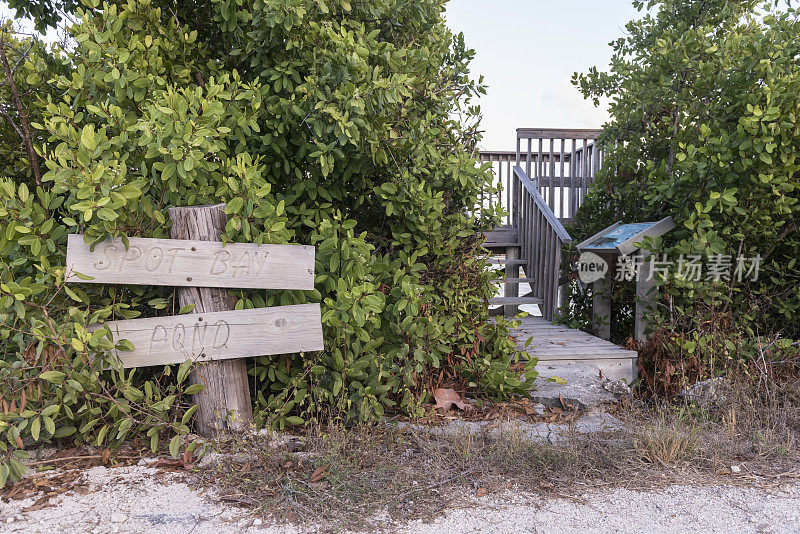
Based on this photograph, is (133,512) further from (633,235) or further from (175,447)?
(633,235)

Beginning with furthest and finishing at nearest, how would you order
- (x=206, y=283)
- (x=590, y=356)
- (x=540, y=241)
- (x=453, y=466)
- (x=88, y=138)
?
(x=540, y=241), (x=590, y=356), (x=206, y=283), (x=453, y=466), (x=88, y=138)

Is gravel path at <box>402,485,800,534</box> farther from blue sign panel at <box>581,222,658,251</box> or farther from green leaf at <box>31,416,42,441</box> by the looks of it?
blue sign panel at <box>581,222,658,251</box>

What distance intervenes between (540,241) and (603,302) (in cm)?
162

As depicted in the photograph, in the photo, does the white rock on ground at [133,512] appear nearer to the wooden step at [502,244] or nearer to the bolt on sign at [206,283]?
the bolt on sign at [206,283]

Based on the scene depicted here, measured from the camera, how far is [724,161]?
464 centimetres

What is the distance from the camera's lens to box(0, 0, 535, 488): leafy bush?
284cm

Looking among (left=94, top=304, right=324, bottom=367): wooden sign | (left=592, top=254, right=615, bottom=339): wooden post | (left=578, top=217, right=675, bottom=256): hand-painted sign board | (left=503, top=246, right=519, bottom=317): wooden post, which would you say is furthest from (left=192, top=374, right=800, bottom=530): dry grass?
(left=503, top=246, right=519, bottom=317): wooden post

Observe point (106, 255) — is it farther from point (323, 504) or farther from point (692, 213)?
point (692, 213)

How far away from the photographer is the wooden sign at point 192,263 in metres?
2.89

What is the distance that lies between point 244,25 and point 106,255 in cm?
171

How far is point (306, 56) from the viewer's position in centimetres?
348

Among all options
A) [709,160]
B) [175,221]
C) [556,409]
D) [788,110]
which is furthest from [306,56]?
[788,110]

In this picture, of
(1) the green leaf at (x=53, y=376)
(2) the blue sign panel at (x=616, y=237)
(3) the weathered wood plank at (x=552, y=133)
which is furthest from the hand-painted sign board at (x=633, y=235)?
(3) the weathered wood plank at (x=552, y=133)

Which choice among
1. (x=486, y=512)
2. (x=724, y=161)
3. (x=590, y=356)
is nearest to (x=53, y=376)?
(x=486, y=512)
